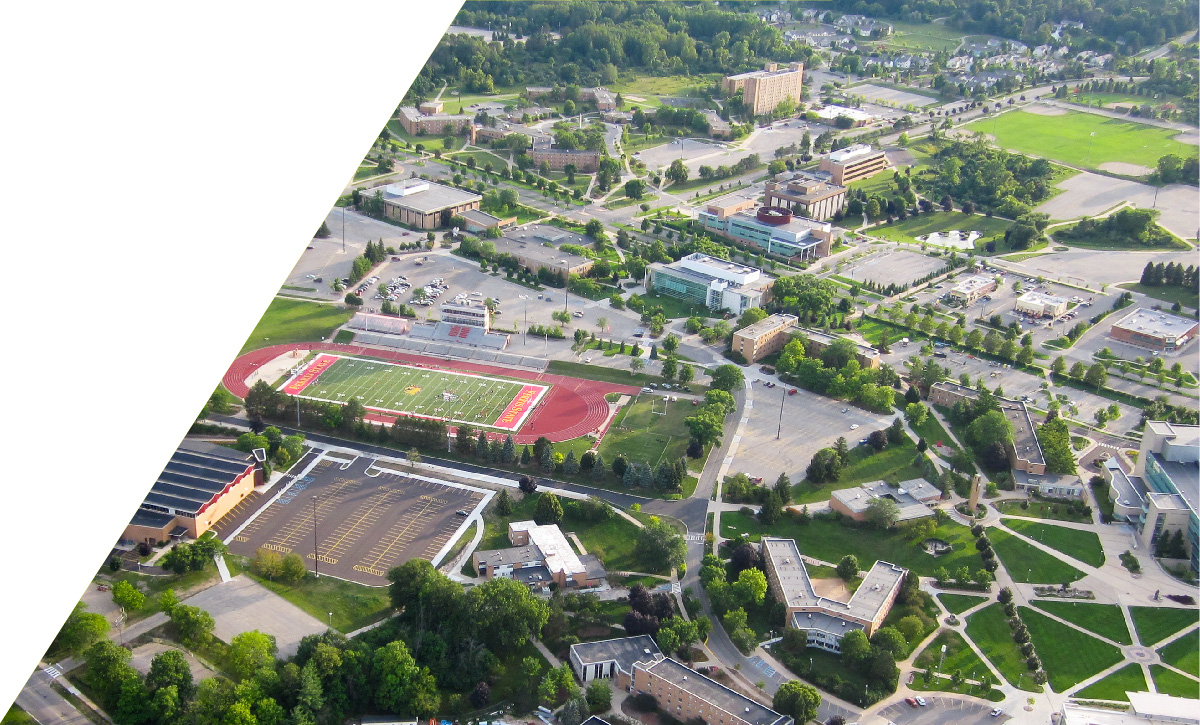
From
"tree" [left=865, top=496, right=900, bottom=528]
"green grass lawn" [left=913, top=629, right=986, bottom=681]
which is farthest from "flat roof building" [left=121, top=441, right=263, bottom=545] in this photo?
"green grass lawn" [left=913, top=629, right=986, bottom=681]

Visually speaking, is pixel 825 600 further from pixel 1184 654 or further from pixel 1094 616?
pixel 1184 654

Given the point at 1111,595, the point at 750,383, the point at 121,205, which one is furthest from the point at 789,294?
the point at 121,205

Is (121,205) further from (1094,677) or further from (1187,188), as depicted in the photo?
(1187,188)

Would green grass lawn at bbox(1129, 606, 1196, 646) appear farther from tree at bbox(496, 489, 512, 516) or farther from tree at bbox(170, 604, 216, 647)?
tree at bbox(170, 604, 216, 647)

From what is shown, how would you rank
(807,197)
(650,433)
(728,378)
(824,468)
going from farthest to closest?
(807,197)
(728,378)
(650,433)
(824,468)

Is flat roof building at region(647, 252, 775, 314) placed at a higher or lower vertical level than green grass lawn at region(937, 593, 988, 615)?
higher

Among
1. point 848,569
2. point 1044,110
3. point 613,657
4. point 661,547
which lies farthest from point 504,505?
point 1044,110

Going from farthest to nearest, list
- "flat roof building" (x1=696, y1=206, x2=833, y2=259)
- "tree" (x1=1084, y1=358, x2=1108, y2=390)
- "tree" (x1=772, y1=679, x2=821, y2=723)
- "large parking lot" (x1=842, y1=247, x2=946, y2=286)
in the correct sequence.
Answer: "flat roof building" (x1=696, y1=206, x2=833, y2=259) < "large parking lot" (x1=842, y1=247, x2=946, y2=286) < "tree" (x1=1084, y1=358, x2=1108, y2=390) < "tree" (x1=772, y1=679, x2=821, y2=723)
